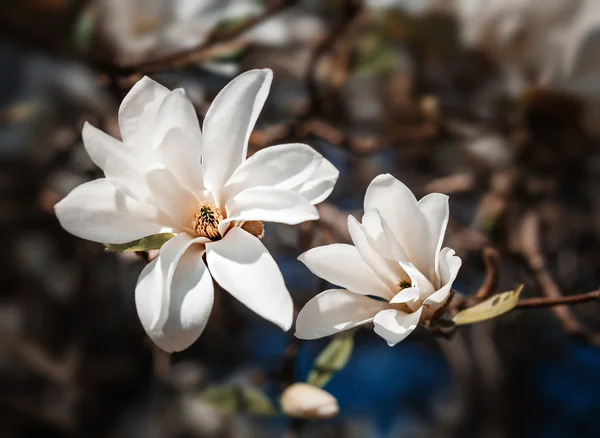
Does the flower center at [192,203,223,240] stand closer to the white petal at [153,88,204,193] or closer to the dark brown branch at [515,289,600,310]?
the white petal at [153,88,204,193]

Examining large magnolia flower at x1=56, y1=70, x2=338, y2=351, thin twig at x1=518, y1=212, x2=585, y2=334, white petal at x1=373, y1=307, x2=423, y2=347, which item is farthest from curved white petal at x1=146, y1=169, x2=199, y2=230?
thin twig at x1=518, y1=212, x2=585, y2=334

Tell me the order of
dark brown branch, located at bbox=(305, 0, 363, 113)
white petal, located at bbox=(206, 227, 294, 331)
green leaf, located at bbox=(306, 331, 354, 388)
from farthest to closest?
1. dark brown branch, located at bbox=(305, 0, 363, 113)
2. green leaf, located at bbox=(306, 331, 354, 388)
3. white petal, located at bbox=(206, 227, 294, 331)

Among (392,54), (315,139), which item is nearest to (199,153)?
(315,139)

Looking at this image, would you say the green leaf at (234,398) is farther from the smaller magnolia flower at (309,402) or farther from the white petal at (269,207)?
the white petal at (269,207)

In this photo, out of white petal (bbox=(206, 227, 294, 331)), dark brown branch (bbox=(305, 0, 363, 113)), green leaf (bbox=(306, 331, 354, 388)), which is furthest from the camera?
dark brown branch (bbox=(305, 0, 363, 113))

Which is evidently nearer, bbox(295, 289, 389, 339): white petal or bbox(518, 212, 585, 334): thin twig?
bbox(295, 289, 389, 339): white petal

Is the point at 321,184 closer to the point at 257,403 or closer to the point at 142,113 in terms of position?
the point at 142,113

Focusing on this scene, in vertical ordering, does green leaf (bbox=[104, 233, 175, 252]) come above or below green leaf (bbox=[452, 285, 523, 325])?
above

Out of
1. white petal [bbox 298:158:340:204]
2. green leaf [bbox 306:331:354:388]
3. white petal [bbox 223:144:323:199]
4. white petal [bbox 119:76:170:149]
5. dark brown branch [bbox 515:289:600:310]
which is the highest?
white petal [bbox 119:76:170:149]
